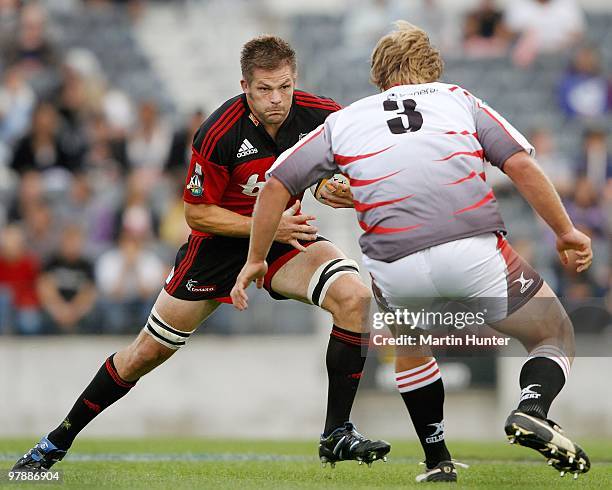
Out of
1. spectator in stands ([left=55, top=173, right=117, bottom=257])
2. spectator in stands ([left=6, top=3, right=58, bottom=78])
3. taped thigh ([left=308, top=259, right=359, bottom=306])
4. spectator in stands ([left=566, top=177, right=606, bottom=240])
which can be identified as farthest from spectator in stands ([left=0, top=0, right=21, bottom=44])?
taped thigh ([left=308, top=259, right=359, bottom=306])

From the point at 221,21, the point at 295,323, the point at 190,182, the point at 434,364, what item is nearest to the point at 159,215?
the point at 295,323

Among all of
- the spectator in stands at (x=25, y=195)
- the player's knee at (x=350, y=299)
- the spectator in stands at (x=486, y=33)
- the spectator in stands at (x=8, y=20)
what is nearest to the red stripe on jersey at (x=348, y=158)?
the player's knee at (x=350, y=299)

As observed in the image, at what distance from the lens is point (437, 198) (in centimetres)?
577

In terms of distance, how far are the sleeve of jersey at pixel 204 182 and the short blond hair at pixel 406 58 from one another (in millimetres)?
1410

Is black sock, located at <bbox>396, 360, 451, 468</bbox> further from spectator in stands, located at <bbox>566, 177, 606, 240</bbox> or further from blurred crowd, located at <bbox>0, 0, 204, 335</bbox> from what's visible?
spectator in stands, located at <bbox>566, 177, 606, 240</bbox>

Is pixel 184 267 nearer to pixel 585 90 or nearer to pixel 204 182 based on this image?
pixel 204 182

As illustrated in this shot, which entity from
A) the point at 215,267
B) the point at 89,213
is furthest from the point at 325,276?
the point at 89,213

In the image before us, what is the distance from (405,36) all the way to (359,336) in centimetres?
175

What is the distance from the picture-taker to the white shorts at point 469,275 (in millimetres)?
5750

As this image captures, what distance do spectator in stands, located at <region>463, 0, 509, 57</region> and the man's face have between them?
36.9ft

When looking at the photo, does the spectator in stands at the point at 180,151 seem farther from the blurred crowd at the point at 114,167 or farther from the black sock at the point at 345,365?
the black sock at the point at 345,365

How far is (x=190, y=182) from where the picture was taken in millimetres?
7234

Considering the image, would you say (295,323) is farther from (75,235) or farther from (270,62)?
(270,62)

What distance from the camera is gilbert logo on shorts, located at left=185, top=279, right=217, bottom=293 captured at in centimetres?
738
